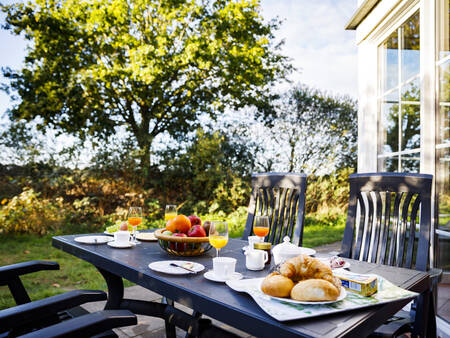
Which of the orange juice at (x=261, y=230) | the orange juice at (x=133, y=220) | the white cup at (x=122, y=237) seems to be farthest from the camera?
the orange juice at (x=133, y=220)

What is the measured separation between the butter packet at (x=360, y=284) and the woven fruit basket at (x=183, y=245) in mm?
658

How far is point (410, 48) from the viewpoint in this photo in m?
2.81

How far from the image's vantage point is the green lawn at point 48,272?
3.04 meters

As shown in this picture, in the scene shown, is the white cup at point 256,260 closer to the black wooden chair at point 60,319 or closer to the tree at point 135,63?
the black wooden chair at point 60,319

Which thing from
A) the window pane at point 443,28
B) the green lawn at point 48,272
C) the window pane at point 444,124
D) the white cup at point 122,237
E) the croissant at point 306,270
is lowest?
the green lawn at point 48,272

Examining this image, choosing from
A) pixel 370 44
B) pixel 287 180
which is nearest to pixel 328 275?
pixel 287 180

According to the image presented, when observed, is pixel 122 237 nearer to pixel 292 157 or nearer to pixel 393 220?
pixel 393 220

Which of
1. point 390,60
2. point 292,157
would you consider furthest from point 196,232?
point 292,157

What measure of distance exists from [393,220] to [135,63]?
5.71 m

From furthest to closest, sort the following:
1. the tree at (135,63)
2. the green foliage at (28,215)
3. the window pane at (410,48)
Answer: the tree at (135,63)
the green foliage at (28,215)
the window pane at (410,48)

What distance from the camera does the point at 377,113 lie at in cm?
337

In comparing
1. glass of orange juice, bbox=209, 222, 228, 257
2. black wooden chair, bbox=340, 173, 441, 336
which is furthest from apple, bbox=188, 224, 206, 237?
black wooden chair, bbox=340, 173, 441, 336

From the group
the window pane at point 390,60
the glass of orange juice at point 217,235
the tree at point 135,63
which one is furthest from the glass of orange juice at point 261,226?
the tree at point 135,63

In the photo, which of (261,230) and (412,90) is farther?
(412,90)
